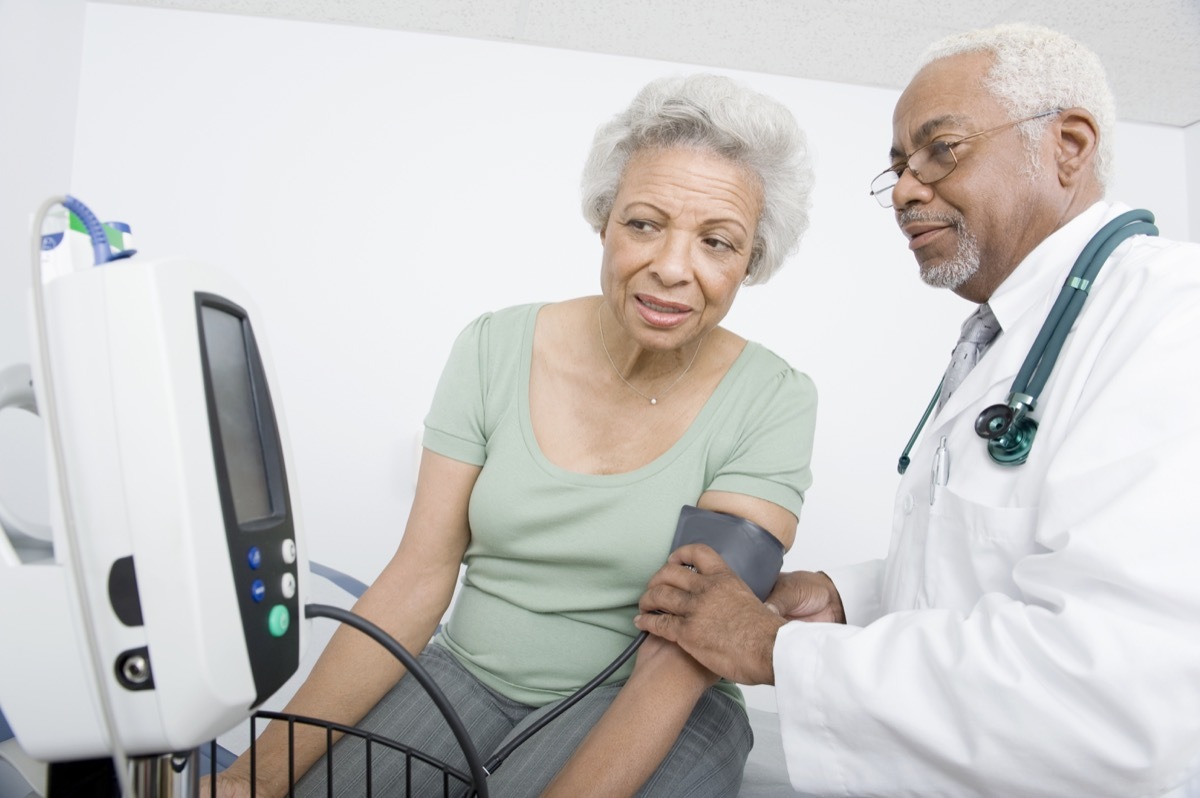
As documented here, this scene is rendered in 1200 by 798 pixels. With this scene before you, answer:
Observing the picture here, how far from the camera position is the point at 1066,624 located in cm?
79

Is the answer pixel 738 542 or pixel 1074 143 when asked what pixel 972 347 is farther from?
pixel 738 542

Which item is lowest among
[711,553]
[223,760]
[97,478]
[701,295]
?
[223,760]

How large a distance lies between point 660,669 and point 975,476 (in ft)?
1.48

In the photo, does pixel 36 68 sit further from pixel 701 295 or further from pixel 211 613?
pixel 211 613

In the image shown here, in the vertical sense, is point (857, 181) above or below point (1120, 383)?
above

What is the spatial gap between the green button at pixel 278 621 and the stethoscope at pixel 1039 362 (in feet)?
2.61

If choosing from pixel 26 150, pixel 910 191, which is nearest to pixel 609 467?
pixel 910 191

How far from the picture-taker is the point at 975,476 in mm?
1056

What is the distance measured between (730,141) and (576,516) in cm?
58

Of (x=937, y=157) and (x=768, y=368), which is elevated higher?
(x=937, y=157)

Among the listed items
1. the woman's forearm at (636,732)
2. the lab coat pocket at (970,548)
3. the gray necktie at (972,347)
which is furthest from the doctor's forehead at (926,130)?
the woman's forearm at (636,732)

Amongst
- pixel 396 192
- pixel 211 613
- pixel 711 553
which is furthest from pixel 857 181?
pixel 211 613

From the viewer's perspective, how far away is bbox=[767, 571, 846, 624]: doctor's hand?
1.37 m

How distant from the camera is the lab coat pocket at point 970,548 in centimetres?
97
